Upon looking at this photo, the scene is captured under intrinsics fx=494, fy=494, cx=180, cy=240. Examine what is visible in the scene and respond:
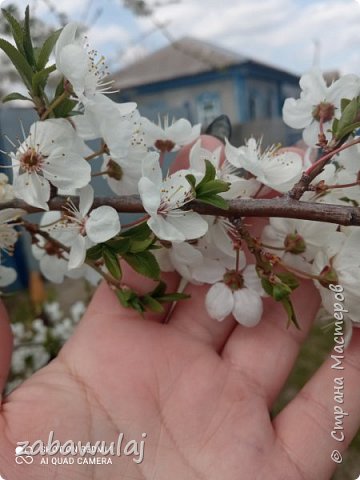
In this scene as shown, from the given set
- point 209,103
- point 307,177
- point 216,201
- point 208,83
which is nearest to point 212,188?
point 216,201

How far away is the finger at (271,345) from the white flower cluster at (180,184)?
9 centimetres

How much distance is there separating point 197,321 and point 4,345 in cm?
28

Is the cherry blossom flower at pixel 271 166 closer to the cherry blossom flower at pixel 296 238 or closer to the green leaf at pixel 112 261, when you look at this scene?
the cherry blossom flower at pixel 296 238

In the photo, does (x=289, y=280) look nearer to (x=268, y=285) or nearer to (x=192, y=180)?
(x=268, y=285)

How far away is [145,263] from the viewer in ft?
1.84

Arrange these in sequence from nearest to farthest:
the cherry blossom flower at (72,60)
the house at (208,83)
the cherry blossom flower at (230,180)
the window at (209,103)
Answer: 1. the cherry blossom flower at (72,60)
2. the cherry blossom flower at (230,180)
3. the house at (208,83)
4. the window at (209,103)

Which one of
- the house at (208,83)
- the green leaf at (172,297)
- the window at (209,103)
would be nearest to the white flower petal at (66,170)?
the green leaf at (172,297)

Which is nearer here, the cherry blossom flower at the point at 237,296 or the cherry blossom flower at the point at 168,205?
the cherry blossom flower at the point at 168,205

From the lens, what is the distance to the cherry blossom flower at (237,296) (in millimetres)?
667

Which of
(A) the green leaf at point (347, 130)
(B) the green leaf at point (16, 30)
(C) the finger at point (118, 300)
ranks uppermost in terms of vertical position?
(B) the green leaf at point (16, 30)

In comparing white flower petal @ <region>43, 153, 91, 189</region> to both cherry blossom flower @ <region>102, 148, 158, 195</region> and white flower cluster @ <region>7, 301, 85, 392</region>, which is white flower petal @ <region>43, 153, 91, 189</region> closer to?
cherry blossom flower @ <region>102, 148, 158, 195</region>

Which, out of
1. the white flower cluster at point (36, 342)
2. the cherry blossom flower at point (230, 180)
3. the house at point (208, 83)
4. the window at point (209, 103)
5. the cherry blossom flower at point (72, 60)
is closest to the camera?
the cherry blossom flower at point (72, 60)

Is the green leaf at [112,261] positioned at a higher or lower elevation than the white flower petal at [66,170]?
lower

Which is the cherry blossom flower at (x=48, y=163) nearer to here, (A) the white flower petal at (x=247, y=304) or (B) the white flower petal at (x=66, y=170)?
(B) the white flower petal at (x=66, y=170)
